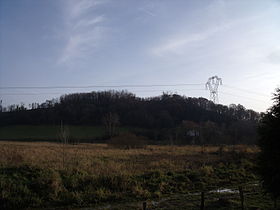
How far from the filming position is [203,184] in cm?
1603

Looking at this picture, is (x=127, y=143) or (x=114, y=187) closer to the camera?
(x=114, y=187)

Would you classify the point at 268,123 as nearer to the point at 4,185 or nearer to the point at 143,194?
the point at 143,194

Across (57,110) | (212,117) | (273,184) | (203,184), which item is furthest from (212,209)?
(57,110)

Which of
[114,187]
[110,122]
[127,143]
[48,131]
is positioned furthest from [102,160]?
[48,131]

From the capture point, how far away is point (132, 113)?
3349 inches

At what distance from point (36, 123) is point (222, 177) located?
7677cm

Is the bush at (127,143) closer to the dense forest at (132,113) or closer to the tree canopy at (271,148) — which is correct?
the dense forest at (132,113)

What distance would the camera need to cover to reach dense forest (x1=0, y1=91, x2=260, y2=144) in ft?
255

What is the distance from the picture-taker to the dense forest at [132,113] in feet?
255

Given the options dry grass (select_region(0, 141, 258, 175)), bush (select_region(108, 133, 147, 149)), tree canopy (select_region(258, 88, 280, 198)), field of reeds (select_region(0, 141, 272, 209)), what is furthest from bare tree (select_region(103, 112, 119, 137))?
tree canopy (select_region(258, 88, 280, 198))

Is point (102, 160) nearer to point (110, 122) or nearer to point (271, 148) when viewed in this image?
point (271, 148)

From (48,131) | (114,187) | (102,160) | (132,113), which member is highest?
(132,113)

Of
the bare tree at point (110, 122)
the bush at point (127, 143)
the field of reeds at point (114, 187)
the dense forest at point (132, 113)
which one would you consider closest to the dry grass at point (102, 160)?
the field of reeds at point (114, 187)

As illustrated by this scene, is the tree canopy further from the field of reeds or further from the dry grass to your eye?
the dry grass
